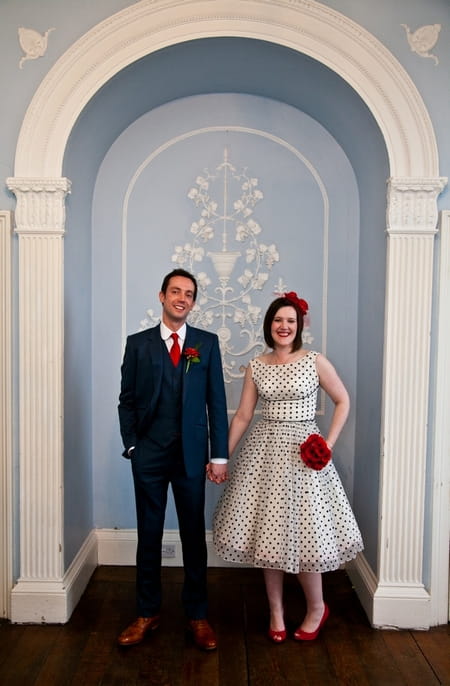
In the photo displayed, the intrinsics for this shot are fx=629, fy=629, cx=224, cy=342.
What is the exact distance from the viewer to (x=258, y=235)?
3705 mm

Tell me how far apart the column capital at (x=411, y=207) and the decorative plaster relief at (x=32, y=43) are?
177cm

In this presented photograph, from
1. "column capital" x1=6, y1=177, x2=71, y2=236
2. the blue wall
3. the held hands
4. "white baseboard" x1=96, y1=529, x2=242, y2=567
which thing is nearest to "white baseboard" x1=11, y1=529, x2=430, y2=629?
the blue wall

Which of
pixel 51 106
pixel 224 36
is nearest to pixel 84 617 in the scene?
pixel 51 106

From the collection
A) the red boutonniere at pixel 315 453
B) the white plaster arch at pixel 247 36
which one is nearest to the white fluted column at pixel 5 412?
the white plaster arch at pixel 247 36

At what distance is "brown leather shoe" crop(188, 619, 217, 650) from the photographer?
9.32ft

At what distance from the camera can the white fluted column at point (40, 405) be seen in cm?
300

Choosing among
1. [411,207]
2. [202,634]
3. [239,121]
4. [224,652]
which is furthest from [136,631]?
[239,121]

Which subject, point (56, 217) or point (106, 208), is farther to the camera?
point (106, 208)

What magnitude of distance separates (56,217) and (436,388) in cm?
200

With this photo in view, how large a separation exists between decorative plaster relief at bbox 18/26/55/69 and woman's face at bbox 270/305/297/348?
1685 mm

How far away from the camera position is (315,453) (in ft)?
9.09

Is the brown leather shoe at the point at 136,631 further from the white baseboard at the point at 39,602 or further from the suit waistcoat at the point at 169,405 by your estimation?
the suit waistcoat at the point at 169,405

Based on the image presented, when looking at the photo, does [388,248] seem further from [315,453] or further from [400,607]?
[400,607]

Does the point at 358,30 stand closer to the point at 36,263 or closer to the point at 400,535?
the point at 36,263
